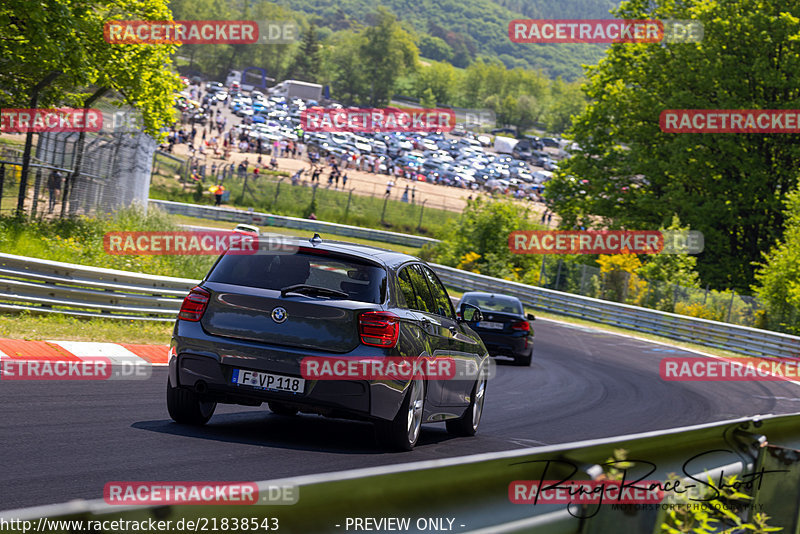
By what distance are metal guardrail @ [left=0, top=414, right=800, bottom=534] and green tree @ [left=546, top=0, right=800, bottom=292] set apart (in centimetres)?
4032

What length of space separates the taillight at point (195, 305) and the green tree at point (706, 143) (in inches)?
1530

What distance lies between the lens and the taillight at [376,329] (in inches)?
312

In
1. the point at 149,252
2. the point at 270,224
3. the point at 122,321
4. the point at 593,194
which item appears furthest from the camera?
the point at 270,224

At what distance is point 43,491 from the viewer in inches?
225

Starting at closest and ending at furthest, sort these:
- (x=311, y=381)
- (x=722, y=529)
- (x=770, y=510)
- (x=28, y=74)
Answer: (x=722, y=529), (x=770, y=510), (x=311, y=381), (x=28, y=74)

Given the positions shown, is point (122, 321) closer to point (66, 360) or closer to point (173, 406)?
point (66, 360)

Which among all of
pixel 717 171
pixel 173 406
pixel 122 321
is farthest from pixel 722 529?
pixel 717 171

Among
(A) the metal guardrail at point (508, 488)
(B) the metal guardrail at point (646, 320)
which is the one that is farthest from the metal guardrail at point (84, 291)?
(B) the metal guardrail at point (646, 320)

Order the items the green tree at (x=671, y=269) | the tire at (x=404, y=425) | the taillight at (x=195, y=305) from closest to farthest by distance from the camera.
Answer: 1. the taillight at (x=195, y=305)
2. the tire at (x=404, y=425)
3. the green tree at (x=671, y=269)

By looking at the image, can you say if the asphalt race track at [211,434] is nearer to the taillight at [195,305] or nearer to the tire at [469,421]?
the tire at [469,421]

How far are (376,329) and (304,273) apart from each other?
2.47 feet

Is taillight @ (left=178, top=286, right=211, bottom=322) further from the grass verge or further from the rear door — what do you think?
the grass verge

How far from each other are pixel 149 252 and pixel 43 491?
48.0 ft

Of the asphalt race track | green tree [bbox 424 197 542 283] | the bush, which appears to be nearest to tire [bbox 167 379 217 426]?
the asphalt race track
